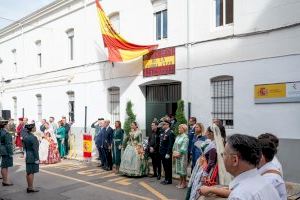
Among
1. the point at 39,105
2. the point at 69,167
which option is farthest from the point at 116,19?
the point at 39,105

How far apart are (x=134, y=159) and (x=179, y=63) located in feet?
12.6

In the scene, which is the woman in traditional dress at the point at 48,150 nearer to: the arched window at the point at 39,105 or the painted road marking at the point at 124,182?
the painted road marking at the point at 124,182

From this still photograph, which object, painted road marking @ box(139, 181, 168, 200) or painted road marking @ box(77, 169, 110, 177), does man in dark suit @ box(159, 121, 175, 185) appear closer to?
painted road marking @ box(139, 181, 168, 200)

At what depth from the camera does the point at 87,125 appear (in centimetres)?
1777

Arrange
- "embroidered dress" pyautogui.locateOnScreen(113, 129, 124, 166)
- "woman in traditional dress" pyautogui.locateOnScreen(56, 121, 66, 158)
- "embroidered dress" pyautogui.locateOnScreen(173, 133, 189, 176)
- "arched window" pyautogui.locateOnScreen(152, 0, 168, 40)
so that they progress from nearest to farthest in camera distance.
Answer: "embroidered dress" pyautogui.locateOnScreen(173, 133, 189, 176) → "embroidered dress" pyautogui.locateOnScreen(113, 129, 124, 166) → "arched window" pyautogui.locateOnScreen(152, 0, 168, 40) → "woman in traditional dress" pyautogui.locateOnScreen(56, 121, 66, 158)

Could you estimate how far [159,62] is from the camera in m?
13.5

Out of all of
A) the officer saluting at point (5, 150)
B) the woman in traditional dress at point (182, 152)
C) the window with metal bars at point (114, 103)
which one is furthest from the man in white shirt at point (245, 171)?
the window with metal bars at point (114, 103)

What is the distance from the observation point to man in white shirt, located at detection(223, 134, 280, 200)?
2.28 m

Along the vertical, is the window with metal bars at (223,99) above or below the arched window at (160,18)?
below

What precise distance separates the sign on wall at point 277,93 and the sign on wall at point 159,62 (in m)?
3.65

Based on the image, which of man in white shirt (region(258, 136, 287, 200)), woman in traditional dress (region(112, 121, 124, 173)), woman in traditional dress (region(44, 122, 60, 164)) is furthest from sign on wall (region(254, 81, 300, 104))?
woman in traditional dress (region(44, 122, 60, 164))

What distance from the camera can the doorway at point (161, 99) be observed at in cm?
1346

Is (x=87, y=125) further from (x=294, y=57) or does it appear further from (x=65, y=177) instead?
(x=294, y=57)

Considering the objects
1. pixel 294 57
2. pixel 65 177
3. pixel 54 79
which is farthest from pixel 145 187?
pixel 54 79
